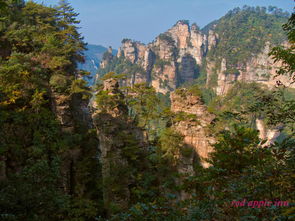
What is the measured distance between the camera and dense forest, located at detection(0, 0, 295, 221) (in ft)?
14.5

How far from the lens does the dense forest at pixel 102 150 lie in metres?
4.41

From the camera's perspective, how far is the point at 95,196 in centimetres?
1519

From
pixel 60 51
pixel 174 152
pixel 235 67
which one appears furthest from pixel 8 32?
pixel 235 67

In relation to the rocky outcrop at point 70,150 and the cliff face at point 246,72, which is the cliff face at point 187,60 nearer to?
the cliff face at point 246,72

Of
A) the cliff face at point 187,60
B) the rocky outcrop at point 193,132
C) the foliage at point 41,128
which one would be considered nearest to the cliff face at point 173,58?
the cliff face at point 187,60

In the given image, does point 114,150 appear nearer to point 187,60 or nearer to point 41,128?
point 41,128

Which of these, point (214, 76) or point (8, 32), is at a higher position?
point (214, 76)

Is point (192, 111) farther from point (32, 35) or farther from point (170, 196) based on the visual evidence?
point (170, 196)

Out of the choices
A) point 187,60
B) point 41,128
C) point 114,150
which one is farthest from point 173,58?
point 41,128

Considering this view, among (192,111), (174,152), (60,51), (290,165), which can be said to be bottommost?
(174,152)

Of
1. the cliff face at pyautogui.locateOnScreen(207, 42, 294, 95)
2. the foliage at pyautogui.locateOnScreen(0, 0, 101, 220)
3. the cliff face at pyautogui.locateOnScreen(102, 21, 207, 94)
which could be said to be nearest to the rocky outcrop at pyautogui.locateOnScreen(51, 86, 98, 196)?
the foliage at pyautogui.locateOnScreen(0, 0, 101, 220)

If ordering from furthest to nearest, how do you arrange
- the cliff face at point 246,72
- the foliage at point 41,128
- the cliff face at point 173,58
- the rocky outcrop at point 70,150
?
the cliff face at point 173,58 < the cliff face at point 246,72 < the rocky outcrop at point 70,150 < the foliage at point 41,128

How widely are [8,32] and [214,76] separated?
102986 millimetres

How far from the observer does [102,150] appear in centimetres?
1510
